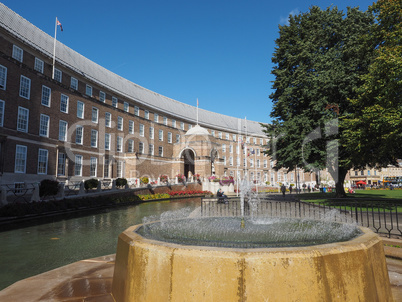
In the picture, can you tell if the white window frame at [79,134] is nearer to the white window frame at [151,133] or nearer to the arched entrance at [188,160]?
the white window frame at [151,133]

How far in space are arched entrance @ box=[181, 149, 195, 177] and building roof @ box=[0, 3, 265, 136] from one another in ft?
39.7

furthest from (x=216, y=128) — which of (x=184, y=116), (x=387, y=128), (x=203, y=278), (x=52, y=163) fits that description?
(x=203, y=278)

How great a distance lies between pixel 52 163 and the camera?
98.7 feet

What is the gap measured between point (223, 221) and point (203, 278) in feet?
14.7

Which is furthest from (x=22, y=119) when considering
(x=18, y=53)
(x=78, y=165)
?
(x=18, y=53)

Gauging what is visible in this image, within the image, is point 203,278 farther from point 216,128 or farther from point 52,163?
point 216,128

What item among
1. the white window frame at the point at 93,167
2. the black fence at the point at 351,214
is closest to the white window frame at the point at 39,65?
the white window frame at the point at 93,167

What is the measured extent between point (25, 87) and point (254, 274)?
31927mm

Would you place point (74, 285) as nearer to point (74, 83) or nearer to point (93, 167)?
point (93, 167)

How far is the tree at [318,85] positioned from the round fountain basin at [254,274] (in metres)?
18.6

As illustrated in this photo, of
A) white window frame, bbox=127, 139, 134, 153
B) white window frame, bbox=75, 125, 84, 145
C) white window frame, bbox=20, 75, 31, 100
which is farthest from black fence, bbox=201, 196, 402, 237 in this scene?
white window frame, bbox=127, 139, 134, 153

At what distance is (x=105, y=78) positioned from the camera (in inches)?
1933

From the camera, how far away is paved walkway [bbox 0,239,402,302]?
4.20 meters

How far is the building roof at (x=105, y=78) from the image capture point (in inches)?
1315
